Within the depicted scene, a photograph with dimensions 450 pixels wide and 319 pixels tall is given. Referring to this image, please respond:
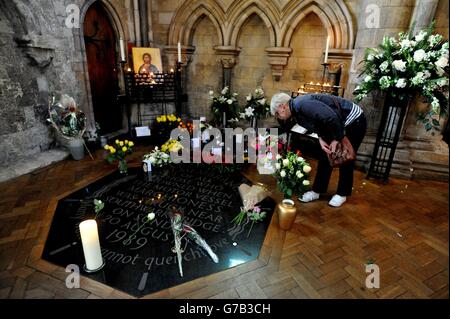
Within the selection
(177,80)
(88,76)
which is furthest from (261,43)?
(88,76)

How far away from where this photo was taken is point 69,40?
4027mm

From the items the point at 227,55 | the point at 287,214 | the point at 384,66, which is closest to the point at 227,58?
the point at 227,55

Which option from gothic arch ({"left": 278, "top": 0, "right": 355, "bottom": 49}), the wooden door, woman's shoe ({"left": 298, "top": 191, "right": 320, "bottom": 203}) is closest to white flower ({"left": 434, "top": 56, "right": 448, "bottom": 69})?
gothic arch ({"left": 278, "top": 0, "right": 355, "bottom": 49})

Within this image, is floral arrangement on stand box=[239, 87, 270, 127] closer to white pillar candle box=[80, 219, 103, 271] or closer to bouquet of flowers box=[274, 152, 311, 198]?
bouquet of flowers box=[274, 152, 311, 198]

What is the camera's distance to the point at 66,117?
3.87 m

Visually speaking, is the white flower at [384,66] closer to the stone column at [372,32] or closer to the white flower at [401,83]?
the white flower at [401,83]

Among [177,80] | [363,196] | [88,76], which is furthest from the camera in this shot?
[177,80]

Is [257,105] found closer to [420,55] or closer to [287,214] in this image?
[420,55]

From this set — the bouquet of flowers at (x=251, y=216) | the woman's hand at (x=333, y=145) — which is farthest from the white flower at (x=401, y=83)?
the bouquet of flowers at (x=251, y=216)

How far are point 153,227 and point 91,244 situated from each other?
707 millimetres

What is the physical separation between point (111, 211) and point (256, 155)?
2.22 meters

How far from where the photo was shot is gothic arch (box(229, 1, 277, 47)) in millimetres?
4668

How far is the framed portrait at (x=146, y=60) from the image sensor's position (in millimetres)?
4914
